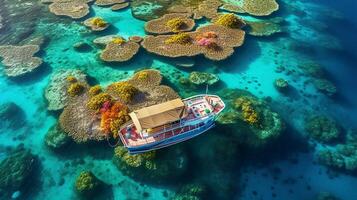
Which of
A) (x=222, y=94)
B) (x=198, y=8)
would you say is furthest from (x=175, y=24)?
(x=222, y=94)

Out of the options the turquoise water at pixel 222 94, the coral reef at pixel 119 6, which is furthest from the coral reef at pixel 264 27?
the coral reef at pixel 119 6

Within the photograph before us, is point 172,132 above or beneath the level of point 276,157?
above

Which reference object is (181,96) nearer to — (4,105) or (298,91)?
(298,91)

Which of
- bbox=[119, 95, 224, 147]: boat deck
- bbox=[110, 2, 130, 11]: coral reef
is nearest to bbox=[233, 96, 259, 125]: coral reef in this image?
bbox=[119, 95, 224, 147]: boat deck

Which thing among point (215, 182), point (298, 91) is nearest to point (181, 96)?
point (215, 182)

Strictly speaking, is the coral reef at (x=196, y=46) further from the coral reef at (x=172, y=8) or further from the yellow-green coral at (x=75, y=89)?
the yellow-green coral at (x=75, y=89)
